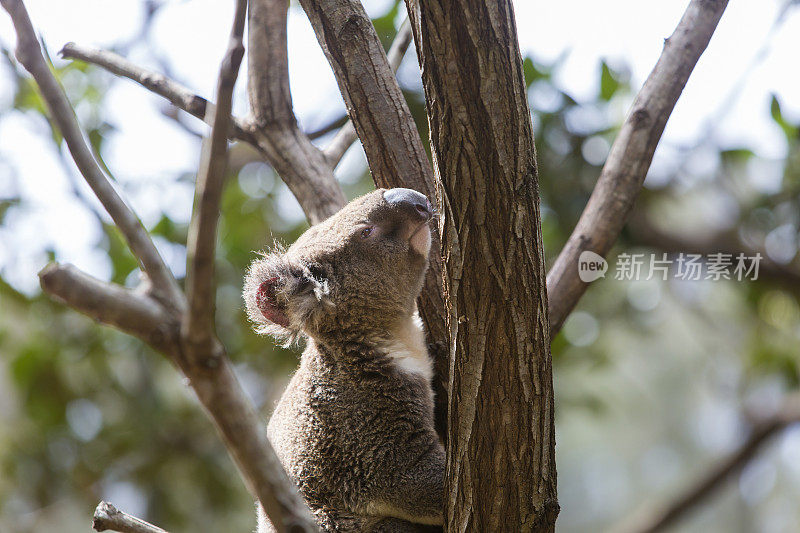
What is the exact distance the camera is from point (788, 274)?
486 centimetres

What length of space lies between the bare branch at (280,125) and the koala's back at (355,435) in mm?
581

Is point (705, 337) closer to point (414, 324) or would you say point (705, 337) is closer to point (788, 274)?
point (788, 274)

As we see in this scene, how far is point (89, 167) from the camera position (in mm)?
1062

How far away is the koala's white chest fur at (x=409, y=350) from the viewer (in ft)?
7.38

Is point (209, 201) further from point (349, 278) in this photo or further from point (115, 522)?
point (349, 278)

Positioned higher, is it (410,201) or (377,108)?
(377,108)

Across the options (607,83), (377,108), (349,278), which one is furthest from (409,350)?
(607,83)

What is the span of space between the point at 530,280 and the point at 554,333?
1016mm

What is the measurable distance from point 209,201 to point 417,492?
51.4 inches

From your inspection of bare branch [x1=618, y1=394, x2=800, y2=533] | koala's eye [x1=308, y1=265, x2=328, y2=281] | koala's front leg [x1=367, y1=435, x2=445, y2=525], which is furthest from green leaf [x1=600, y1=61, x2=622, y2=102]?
koala's front leg [x1=367, y1=435, x2=445, y2=525]

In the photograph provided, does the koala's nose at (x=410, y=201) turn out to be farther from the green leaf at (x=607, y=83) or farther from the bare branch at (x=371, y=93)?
the green leaf at (x=607, y=83)

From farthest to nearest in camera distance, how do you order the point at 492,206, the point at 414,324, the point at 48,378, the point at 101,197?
the point at 48,378
the point at 414,324
the point at 492,206
the point at 101,197

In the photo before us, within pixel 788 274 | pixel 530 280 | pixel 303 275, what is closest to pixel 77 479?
pixel 303 275

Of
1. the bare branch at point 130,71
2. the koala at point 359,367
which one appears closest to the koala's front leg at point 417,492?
the koala at point 359,367
